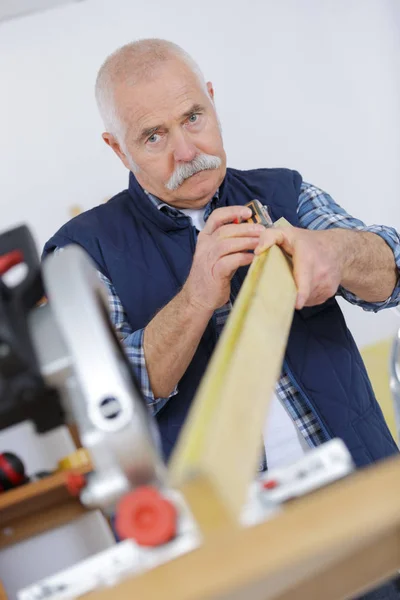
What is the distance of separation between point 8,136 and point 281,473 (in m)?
1.66

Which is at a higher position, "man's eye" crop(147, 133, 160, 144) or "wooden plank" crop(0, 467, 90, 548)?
"man's eye" crop(147, 133, 160, 144)

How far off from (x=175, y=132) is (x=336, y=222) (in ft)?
1.23

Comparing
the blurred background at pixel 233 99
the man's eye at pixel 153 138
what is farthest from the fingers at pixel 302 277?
the blurred background at pixel 233 99

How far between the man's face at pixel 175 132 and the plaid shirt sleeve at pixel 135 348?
0.83 ft

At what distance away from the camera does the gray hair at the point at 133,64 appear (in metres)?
1.34

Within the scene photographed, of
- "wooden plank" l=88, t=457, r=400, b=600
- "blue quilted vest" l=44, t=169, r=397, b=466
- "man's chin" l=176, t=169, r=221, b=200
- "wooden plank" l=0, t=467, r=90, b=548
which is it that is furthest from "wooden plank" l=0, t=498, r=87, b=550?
"wooden plank" l=88, t=457, r=400, b=600

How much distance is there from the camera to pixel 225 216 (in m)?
1.06

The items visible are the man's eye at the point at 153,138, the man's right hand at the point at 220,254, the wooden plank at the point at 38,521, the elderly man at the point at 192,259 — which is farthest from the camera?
the wooden plank at the point at 38,521

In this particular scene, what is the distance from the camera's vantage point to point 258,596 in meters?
0.44

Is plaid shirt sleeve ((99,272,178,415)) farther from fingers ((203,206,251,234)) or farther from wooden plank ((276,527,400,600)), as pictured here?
wooden plank ((276,527,400,600))

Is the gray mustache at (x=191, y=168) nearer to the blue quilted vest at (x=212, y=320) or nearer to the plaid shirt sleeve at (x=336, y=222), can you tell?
the blue quilted vest at (x=212, y=320)

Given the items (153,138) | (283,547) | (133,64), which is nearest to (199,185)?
(153,138)

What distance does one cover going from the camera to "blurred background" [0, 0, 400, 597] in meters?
1.98

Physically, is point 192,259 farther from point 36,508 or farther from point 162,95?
point 36,508
